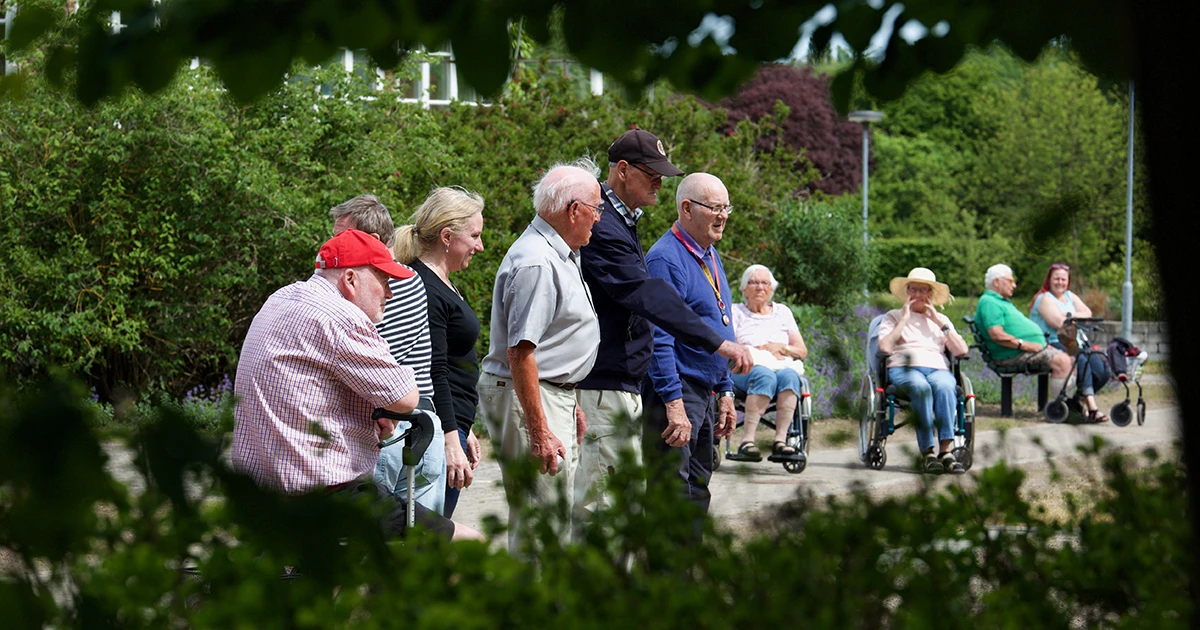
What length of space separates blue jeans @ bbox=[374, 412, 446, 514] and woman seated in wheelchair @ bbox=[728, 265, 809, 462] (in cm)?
523

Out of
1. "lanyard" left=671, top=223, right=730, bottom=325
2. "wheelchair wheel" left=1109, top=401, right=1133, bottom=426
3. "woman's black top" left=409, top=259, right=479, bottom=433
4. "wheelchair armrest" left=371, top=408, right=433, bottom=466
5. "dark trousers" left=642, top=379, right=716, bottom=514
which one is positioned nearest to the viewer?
"wheelchair armrest" left=371, top=408, right=433, bottom=466

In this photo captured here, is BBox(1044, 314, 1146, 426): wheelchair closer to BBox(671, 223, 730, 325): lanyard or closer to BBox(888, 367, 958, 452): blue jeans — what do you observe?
BBox(888, 367, 958, 452): blue jeans

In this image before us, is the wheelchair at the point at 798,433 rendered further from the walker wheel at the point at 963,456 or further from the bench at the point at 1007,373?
the bench at the point at 1007,373

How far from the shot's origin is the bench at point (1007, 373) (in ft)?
47.4

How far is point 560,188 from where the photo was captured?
216 inches

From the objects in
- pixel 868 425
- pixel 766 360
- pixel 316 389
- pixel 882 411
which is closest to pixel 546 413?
pixel 316 389

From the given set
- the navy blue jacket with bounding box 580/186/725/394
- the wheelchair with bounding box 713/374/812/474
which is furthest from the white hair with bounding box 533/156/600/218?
the wheelchair with bounding box 713/374/812/474

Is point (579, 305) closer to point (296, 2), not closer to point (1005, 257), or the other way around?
point (296, 2)

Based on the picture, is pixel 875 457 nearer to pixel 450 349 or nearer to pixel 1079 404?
pixel 1079 404

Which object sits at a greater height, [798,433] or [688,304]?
[688,304]

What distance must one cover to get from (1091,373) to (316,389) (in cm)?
1161

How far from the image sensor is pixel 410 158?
45.8 feet

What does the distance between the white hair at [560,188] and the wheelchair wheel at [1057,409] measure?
32.7 ft

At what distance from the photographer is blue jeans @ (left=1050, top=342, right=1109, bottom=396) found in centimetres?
1436
